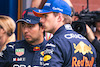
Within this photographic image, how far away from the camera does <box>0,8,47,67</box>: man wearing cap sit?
12.8 ft

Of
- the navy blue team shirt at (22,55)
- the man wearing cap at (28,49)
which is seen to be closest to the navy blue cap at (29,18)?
the man wearing cap at (28,49)

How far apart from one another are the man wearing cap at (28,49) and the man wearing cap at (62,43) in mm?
722

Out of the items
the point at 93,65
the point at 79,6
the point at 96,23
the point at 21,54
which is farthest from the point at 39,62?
the point at 79,6

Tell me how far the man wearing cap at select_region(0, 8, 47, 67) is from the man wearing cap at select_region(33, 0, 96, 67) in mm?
722

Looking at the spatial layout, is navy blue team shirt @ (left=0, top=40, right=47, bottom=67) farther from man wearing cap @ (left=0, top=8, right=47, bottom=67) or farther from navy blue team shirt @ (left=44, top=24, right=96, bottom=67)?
navy blue team shirt @ (left=44, top=24, right=96, bottom=67)

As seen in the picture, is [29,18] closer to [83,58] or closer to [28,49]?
[28,49]

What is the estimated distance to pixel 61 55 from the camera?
2.90m

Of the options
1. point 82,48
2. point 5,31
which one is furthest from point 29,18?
point 82,48

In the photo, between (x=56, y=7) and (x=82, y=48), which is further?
(x=56, y=7)

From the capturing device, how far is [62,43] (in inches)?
116

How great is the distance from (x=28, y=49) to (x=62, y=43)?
1154mm

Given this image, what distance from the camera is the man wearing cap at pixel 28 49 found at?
154 inches

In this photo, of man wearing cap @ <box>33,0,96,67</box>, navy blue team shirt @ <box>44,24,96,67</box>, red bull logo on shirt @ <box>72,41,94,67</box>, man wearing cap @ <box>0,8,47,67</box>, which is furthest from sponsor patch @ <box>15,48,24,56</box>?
red bull logo on shirt @ <box>72,41,94,67</box>

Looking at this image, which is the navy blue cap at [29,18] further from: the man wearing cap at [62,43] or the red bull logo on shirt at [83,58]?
the red bull logo on shirt at [83,58]
